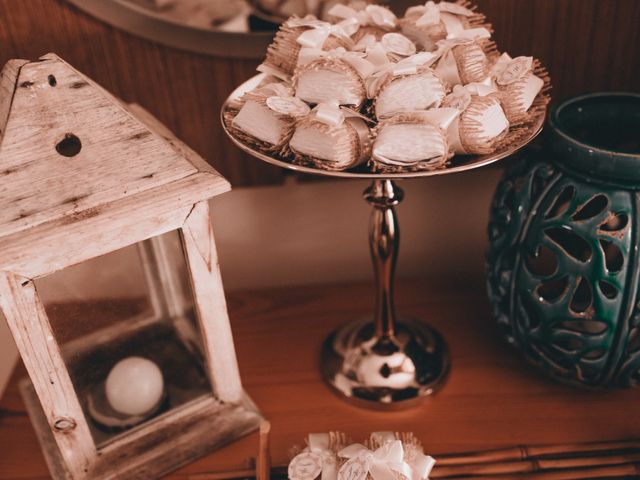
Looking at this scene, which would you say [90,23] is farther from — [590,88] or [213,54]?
[590,88]

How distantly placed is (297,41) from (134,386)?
36cm

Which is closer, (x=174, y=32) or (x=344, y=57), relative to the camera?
(x=344, y=57)

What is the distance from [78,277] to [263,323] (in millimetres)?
329

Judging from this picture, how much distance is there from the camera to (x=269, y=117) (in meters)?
0.53

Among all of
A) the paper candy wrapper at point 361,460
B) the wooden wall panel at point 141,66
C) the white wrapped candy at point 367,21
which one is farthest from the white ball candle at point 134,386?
the white wrapped candy at point 367,21

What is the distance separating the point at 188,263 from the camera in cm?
58

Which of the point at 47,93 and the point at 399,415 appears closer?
the point at 47,93

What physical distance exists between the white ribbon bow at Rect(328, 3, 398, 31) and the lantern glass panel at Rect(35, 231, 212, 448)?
0.26 meters

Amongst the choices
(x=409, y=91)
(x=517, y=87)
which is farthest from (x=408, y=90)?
(x=517, y=87)

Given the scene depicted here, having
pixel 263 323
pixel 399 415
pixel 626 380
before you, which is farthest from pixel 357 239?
pixel 626 380

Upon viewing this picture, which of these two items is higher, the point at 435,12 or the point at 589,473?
the point at 435,12

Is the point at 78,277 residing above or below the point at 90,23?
below

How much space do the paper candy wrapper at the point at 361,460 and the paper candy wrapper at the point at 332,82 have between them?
280 mm

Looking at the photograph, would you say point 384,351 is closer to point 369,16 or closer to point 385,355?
point 385,355
